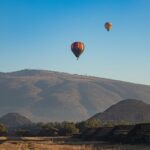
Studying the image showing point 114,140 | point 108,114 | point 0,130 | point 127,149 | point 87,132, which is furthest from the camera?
point 108,114

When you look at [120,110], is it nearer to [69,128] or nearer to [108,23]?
[108,23]

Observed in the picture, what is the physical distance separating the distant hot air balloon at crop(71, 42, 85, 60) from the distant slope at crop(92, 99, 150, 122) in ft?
288

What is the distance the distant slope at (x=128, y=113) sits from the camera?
163m

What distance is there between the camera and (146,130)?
3500cm

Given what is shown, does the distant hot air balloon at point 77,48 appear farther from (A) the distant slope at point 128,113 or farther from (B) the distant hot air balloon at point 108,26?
(A) the distant slope at point 128,113

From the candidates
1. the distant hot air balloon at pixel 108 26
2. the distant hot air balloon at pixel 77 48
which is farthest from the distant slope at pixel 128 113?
the distant hot air balloon at pixel 77 48

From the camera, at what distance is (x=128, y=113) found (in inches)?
6688

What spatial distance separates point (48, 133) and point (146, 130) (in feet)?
124

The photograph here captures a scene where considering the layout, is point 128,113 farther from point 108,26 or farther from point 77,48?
point 77,48

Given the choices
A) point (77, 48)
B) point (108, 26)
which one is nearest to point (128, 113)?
point (108, 26)

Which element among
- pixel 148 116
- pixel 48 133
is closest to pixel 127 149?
pixel 48 133

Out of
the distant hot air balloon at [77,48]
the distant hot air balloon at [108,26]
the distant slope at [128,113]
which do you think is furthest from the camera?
the distant slope at [128,113]

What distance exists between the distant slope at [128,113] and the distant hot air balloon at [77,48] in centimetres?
8763

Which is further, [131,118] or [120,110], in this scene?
[120,110]
